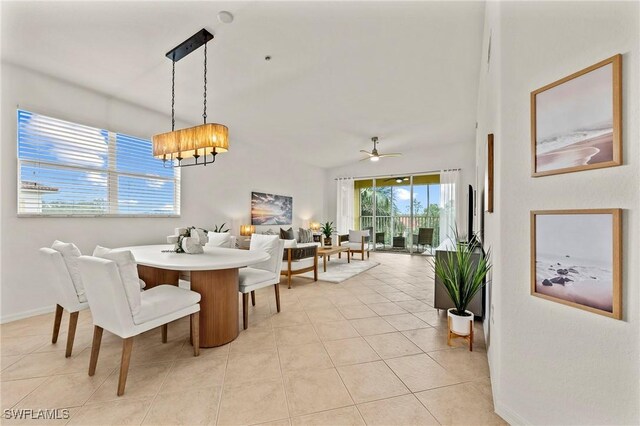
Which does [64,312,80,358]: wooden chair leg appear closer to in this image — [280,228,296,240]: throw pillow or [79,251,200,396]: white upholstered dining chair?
[79,251,200,396]: white upholstered dining chair

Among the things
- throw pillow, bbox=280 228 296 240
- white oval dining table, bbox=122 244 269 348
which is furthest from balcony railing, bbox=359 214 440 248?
white oval dining table, bbox=122 244 269 348

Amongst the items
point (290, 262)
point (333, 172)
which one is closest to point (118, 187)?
point (290, 262)

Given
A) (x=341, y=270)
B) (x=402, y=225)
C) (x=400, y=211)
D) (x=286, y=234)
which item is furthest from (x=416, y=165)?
(x=286, y=234)

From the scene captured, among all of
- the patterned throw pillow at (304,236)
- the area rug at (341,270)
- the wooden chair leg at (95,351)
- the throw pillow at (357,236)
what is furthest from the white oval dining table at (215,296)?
the throw pillow at (357,236)

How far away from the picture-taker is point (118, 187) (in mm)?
3568

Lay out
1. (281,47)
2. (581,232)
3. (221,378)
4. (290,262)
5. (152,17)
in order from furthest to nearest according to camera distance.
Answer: (290,262), (281,47), (152,17), (221,378), (581,232)

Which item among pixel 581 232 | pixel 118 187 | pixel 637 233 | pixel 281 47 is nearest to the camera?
pixel 637 233

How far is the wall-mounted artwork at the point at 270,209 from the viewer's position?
5.90 metres

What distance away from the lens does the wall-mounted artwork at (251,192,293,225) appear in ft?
19.4

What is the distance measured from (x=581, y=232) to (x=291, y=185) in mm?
6482

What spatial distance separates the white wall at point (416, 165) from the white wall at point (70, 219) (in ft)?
13.4

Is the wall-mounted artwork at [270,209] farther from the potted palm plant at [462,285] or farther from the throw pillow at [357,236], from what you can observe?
the potted palm plant at [462,285]

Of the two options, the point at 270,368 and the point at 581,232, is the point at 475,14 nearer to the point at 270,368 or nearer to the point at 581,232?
the point at 581,232

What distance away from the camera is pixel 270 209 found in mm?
6352
